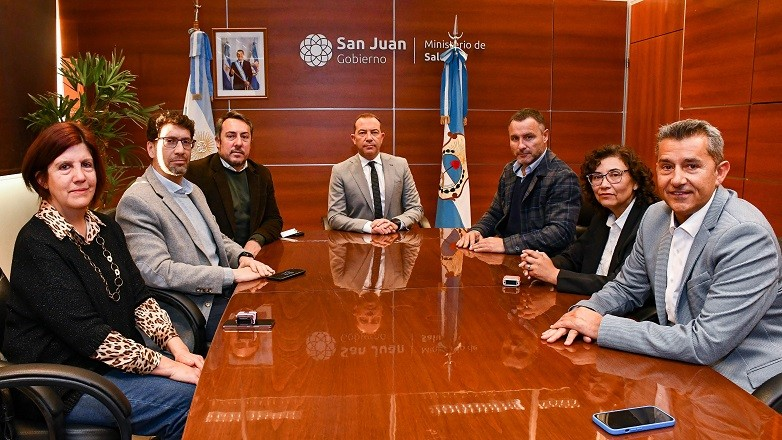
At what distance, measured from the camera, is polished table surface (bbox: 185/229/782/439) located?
Result: 1.44m

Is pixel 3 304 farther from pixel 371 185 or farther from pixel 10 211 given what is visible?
pixel 371 185

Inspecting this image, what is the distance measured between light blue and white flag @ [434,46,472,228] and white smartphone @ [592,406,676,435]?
549 cm

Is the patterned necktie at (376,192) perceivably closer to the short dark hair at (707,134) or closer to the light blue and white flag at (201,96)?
the light blue and white flag at (201,96)

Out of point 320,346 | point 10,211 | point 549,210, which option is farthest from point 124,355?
point 10,211

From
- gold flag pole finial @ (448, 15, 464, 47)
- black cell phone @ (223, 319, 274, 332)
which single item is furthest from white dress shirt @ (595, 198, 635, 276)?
gold flag pole finial @ (448, 15, 464, 47)

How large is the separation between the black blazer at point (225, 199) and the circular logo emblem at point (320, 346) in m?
1.97

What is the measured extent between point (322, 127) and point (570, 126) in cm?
290

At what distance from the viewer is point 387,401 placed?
1566mm

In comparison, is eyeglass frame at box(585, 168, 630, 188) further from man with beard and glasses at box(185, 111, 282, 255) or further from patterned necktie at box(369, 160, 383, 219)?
patterned necktie at box(369, 160, 383, 219)

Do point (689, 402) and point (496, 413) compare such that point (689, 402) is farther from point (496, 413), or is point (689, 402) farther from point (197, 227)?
point (197, 227)

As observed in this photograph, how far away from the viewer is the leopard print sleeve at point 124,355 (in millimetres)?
2152

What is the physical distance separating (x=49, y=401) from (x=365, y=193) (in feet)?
10.7

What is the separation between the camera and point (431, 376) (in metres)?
1.73

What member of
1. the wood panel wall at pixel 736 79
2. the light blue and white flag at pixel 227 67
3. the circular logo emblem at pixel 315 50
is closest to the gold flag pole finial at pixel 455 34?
the circular logo emblem at pixel 315 50
